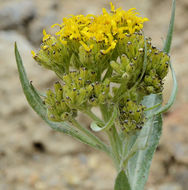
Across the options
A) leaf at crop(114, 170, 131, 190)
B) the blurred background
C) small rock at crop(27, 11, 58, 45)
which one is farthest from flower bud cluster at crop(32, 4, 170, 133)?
small rock at crop(27, 11, 58, 45)

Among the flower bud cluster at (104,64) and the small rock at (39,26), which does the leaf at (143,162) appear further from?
the small rock at (39,26)

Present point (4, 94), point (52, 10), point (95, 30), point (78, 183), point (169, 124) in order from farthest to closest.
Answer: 1. point (52, 10)
2. point (4, 94)
3. point (169, 124)
4. point (78, 183)
5. point (95, 30)

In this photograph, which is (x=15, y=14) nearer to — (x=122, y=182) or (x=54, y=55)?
(x=54, y=55)

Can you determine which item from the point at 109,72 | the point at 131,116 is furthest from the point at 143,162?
the point at 109,72

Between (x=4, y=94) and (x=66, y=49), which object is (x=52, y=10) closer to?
(x=4, y=94)

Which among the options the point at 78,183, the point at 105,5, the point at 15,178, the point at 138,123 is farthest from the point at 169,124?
the point at 105,5

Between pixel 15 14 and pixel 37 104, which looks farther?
pixel 15 14
